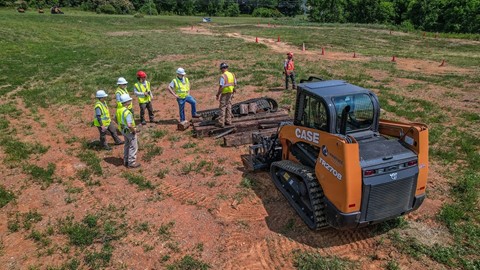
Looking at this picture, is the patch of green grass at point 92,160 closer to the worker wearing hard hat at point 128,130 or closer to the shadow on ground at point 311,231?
the worker wearing hard hat at point 128,130

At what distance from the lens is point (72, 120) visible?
13898 millimetres

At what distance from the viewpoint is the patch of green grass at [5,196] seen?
8.18 meters

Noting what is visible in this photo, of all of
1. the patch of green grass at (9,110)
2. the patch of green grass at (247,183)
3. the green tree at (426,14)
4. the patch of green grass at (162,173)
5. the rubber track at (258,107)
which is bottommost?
the patch of green grass at (162,173)

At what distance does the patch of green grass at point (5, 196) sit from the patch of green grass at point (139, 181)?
8.33 feet

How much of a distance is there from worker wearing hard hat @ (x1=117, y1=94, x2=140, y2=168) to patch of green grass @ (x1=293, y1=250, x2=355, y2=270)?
5.44 m

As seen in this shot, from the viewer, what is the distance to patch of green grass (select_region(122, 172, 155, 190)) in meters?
8.91

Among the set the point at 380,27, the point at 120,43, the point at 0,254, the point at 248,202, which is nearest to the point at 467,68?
the point at 248,202

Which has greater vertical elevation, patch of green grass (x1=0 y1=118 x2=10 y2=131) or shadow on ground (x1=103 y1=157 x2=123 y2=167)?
patch of green grass (x1=0 y1=118 x2=10 y2=131)

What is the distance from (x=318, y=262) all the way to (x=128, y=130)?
5969mm

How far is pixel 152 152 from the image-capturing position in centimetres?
1085

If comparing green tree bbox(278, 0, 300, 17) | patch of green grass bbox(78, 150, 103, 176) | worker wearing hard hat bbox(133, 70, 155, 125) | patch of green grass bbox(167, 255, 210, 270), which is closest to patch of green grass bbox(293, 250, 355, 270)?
patch of green grass bbox(167, 255, 210, 270)

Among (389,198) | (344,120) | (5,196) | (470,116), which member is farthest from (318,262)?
(470,116)

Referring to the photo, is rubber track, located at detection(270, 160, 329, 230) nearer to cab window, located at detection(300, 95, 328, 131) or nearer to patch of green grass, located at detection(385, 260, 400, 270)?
cab window, located at detection(300, 95, 328, 131)

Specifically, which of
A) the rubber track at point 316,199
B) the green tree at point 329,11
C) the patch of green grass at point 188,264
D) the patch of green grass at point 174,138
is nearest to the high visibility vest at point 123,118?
the patch of green grass at point 174,138
